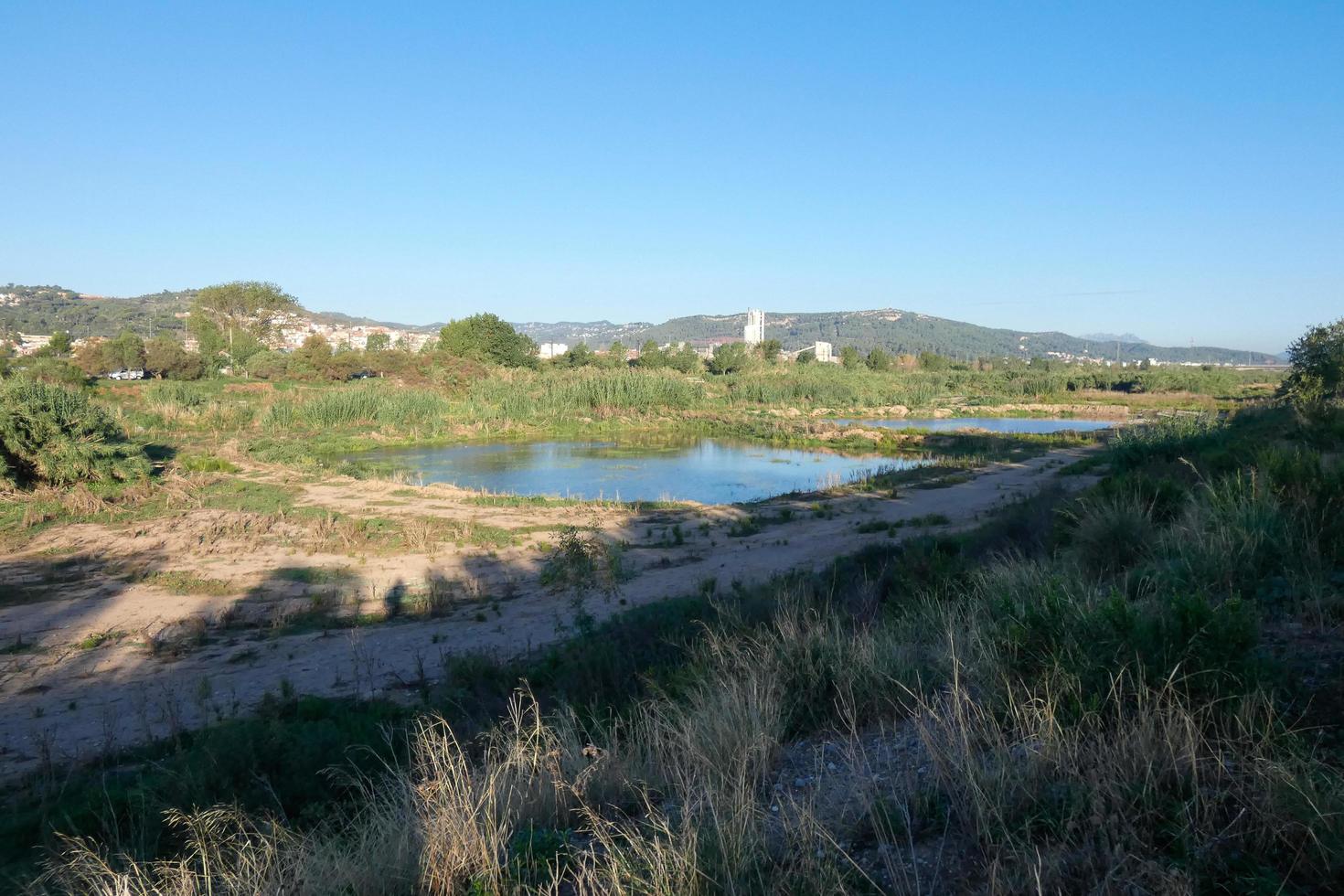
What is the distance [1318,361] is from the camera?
3403cm

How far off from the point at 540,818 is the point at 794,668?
6.98 feet

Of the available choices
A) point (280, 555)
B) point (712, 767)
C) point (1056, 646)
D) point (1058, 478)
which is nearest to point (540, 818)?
point (712, 767)

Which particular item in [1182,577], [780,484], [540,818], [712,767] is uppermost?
[1182,577]

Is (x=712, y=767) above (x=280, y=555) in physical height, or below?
above

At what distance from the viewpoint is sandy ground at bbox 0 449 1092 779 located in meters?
8.38

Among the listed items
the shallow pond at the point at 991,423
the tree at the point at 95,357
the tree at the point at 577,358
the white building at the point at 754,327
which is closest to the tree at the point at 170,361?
the tree at the point at 95,357

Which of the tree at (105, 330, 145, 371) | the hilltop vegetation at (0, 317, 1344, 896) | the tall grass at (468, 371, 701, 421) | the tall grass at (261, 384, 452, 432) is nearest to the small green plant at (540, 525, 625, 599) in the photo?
the hilltop vegetation at (0, 317, 1344, 896)

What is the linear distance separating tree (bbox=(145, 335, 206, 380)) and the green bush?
34291 mm

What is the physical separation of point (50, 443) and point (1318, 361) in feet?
151

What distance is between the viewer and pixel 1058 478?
72.0ft

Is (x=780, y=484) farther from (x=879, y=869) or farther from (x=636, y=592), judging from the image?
(x=879, y=869)

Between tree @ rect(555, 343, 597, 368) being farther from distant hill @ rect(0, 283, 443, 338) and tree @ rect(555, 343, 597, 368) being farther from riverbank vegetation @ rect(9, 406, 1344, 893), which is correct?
riverbank vegetation @ rect(9, 406, 1344, 893)

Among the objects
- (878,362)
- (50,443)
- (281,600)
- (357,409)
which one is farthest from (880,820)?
(878,362)

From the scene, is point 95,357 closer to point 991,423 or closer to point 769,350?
point 991,423
